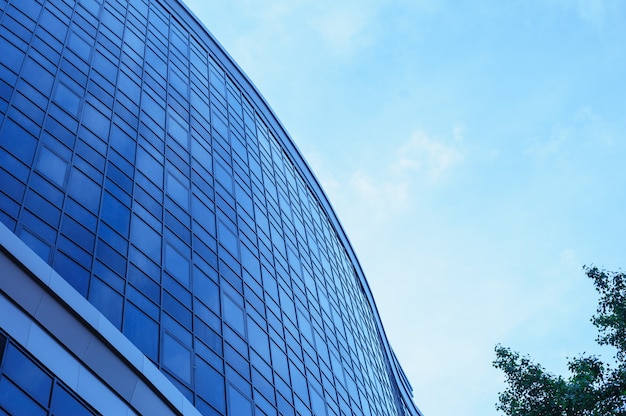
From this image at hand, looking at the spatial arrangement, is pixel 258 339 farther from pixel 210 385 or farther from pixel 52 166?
pixel 52 166

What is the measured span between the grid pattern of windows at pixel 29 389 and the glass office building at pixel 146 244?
0.11 ft

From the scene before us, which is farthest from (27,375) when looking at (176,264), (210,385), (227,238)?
(227,238)

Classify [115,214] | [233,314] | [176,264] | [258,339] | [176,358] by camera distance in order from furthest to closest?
[258,339], [233,314], [176,264], [115,214], [176,358]

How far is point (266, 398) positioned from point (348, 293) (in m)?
28.0

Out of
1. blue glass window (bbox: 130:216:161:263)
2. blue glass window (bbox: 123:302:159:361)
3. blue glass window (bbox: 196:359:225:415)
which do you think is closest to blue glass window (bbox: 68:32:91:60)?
blue glass window (bbox: 130:216:161:263)

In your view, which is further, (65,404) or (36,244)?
(36,244)

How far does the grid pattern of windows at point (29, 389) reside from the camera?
15258mm

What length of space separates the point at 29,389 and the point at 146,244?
36.5ft

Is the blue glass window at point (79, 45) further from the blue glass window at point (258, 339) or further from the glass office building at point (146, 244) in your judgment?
the blue glass window at point (258, 339)

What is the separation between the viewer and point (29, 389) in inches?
621

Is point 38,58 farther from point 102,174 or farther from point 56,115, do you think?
point 102,174

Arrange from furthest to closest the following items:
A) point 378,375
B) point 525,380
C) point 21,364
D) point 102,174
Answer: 1. point 378,375
2. point 525,380
3. point 102,174
4. point 21,364

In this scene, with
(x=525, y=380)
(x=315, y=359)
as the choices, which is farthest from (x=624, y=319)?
(x=315, y=359)

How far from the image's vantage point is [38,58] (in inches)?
1182
